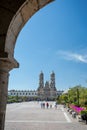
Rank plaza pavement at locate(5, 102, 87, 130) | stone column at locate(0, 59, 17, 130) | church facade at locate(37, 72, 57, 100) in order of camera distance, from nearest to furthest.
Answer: stone column at locate(0, 59, 17, 130)
plaza pavement at locate(5, 102, 87, 130)
church facade at locate(37, 72, 57, 100)

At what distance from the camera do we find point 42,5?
471cm

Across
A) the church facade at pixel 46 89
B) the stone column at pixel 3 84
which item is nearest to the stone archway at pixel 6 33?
the stone column at pixel 3 84

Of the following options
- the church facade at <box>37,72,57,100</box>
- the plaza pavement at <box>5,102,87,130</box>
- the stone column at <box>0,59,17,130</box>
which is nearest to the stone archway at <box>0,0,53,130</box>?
the stone column at <box>0,59,17,130</box>

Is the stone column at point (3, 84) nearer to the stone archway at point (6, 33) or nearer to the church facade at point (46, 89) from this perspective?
the stone archway at point (6, 33)

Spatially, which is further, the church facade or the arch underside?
the church facade

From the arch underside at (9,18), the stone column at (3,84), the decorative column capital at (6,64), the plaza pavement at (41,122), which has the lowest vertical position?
the plaza pavement at (41,122)

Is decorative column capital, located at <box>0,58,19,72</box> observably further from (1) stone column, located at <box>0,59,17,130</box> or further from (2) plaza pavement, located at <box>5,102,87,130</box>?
(2) plaza pavement, located at <box>5,102,87,130</box>

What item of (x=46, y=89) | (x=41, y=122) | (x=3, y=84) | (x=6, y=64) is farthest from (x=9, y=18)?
(x=46, y=89)

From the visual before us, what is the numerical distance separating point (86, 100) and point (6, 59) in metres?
41.9

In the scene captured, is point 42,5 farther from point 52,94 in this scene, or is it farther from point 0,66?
point 52,94

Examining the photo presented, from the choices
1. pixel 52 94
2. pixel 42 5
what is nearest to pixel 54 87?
pixel 52 94

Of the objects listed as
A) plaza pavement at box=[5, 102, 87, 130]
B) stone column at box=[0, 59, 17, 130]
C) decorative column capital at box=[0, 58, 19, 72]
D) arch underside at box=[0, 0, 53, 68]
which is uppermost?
arch underside at box=[0, 0, 53, 68]

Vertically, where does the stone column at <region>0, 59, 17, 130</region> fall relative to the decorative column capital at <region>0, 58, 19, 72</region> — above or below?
below

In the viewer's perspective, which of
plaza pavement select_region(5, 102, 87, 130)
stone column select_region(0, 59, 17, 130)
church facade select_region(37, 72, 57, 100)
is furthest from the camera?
church facade select_region(37, 72, 57, 100)
